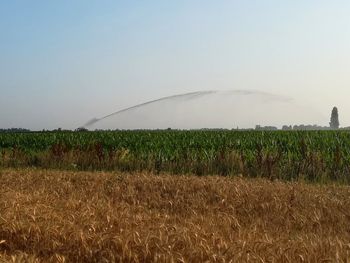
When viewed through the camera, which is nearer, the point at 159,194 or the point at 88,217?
the point at 88,217

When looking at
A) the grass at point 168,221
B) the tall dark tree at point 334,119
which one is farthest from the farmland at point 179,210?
the tall dark tree at point 334,119

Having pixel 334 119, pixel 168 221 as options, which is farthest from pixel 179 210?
pixel 334 119

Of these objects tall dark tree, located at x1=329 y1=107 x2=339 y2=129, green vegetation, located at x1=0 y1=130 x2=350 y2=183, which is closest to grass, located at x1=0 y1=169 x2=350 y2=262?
green vegetation, located at x1=0 y1=130 x2=350 y2=183

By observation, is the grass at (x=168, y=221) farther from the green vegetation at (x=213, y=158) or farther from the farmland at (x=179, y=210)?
the green vegetation at (x=213, y=158)

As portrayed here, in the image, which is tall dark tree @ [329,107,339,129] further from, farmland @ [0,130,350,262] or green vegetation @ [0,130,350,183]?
farmland @ [0,130,350,262]

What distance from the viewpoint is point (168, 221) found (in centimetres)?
771

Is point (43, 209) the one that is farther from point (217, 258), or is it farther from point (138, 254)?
point (217, 258)

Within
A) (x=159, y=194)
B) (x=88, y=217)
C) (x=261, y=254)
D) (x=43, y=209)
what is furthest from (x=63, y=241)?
(x=159, y=194)

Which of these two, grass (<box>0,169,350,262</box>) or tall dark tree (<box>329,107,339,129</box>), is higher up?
tall dark tree (<box>329,107,339,129</box>)

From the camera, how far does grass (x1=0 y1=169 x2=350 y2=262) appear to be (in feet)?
17.9

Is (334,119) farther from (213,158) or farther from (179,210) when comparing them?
(179,210)

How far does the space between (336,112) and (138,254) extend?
497ft

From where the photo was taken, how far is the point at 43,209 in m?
7.82

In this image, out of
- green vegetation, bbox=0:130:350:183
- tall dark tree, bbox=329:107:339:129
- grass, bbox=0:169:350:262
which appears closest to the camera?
grass, bbox=0:169:350:262
